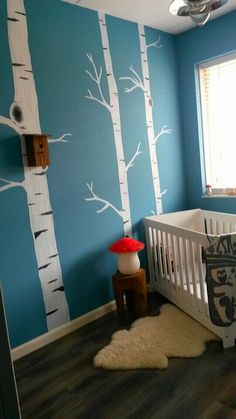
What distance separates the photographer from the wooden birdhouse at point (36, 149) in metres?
2.02

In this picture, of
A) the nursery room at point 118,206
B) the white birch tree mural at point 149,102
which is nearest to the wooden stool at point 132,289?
the nursery room at point 118,206

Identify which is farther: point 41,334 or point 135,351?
point 41,334

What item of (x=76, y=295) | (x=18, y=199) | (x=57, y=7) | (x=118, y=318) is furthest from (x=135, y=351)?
(x=57, y=7)

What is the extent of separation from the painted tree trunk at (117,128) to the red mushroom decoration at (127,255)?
323 millimetres

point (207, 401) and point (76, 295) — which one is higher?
point (76, 295)

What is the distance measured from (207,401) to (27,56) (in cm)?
230

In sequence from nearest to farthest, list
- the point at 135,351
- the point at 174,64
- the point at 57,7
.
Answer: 1. the point at 135,351
2. the point at 57,7
3. the point at 174,64

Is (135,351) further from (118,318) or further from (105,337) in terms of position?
(118,318)

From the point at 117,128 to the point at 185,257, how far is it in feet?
3.93

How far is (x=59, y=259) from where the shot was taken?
2305mm

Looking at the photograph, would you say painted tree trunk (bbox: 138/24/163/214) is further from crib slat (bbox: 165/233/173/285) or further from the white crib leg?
the white crib leg

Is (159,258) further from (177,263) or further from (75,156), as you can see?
(75,156)

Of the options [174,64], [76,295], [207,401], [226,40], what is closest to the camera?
[207,401]

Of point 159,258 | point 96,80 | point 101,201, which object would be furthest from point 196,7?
point 159,258
